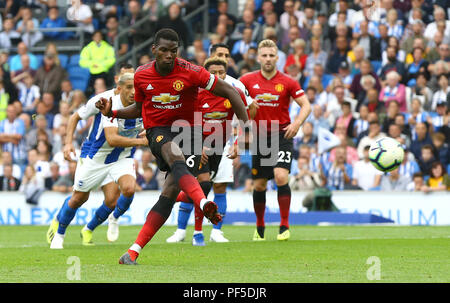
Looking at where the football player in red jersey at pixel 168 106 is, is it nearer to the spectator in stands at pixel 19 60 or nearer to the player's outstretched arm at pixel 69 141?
the player's outstretched arm at pixel 69 141

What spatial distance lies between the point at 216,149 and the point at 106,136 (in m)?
1.60

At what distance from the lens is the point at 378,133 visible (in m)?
19.7

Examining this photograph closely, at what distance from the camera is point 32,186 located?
787 inches

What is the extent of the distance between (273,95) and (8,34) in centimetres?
1494

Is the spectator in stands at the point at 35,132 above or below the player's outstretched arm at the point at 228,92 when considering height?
below

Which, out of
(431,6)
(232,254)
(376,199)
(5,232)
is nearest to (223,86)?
(232,254)

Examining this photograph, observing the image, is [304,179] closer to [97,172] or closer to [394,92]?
[394,92]

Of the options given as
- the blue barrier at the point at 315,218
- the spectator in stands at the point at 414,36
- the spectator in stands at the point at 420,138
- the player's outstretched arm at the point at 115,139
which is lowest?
the blue barrier at the point at 315,218

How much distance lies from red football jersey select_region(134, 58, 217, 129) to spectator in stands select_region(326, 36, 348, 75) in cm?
1327

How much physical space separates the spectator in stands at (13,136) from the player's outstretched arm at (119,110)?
42.2 feet

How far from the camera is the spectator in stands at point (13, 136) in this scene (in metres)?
22.4

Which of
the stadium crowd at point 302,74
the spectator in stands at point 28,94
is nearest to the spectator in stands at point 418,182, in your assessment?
the stadium crowd at point 302,74

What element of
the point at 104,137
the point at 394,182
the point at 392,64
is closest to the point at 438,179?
the point at 394,182

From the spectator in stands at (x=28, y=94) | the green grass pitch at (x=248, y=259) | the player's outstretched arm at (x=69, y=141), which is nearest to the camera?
the green grass pitch at (x=248, y=259)
